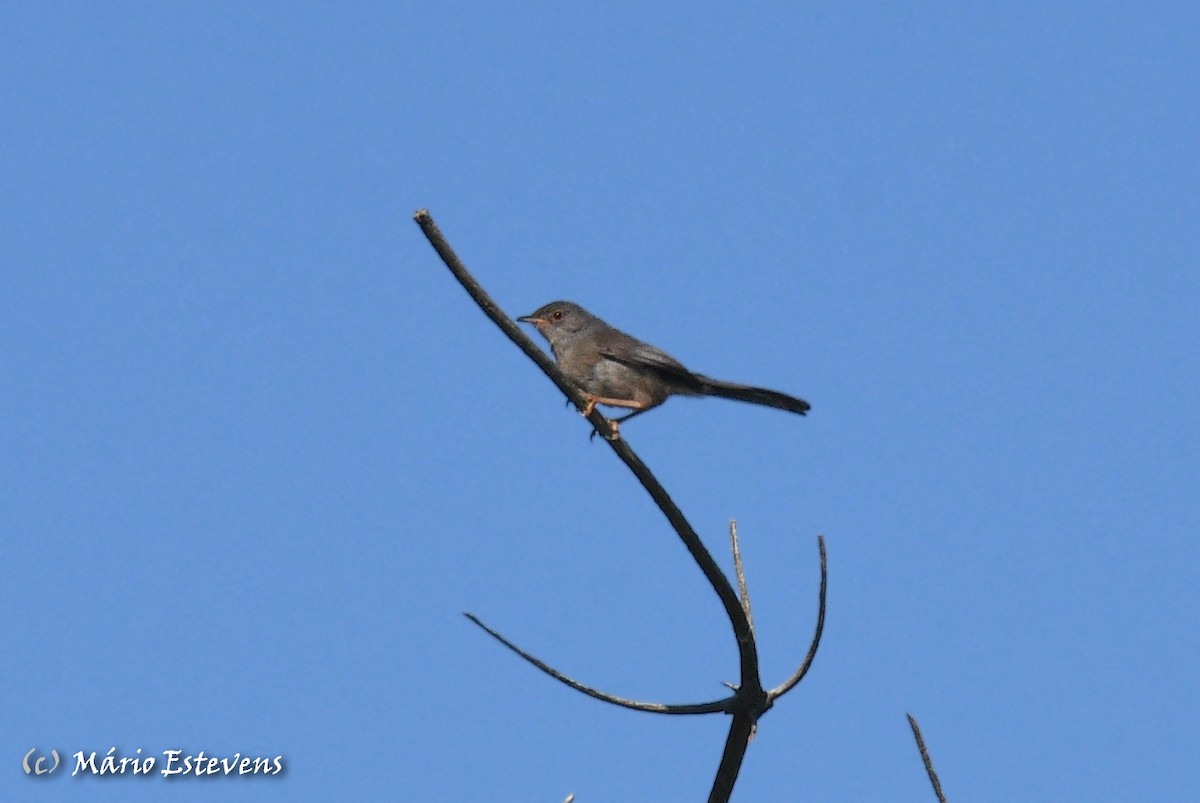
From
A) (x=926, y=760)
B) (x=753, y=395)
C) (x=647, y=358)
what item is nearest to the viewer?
(x=926, y=760)

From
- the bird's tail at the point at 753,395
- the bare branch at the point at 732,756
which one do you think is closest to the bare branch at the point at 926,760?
the bare branch at the point at 732,756

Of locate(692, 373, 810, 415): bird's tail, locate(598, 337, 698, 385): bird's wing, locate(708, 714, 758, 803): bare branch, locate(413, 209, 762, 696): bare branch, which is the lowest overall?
locate(708, 714, 758, 803): bare branch

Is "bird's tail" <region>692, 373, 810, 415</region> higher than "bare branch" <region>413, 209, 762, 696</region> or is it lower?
higher

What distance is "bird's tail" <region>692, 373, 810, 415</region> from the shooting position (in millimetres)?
7016

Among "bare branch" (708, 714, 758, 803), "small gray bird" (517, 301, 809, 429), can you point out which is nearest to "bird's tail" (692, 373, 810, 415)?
"small gray bird" (517, 301, 809, 429)

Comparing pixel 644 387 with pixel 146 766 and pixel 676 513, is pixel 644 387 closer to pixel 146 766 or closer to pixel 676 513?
pixel 676 513

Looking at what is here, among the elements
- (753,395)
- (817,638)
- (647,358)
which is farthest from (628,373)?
(817,638)

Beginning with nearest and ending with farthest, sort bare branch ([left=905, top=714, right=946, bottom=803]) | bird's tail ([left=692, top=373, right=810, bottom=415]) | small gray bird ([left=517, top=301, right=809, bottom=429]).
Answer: bare branch ([left=905, top=714, right=946, bottom=803]) → bird's tail ([left=692, top=373, right=810, bottom=415]) → small gray bird ([left=517, top=301, right=809, bottom=429])

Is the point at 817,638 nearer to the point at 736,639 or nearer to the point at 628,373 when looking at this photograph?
the point at 736,639

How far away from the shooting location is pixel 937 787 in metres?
4.53

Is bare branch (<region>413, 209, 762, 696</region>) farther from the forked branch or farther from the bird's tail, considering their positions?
the bird's tail

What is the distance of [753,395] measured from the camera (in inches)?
288

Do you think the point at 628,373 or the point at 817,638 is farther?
the point at 628,373

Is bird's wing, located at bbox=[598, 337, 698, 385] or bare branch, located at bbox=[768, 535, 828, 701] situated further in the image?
bird's wing, located at bbox=[598, 337, 698, 385]
